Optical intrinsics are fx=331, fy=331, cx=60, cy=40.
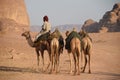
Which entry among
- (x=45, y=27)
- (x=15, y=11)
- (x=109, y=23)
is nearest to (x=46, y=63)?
(x=45, y=27)

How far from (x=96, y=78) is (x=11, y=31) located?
176ft

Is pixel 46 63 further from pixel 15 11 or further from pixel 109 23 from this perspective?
pixel 109 23

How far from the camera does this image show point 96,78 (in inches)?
470

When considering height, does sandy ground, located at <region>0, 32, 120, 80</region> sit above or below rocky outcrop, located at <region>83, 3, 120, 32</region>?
below

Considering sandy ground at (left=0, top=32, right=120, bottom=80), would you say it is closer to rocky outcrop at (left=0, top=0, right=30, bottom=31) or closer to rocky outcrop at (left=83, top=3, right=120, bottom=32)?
rocky outcrop at (left=83, top=3, right=120, bottom=32)

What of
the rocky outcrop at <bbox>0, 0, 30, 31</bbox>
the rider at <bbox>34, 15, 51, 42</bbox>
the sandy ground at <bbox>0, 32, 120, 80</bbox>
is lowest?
the sandy ground at <bbox>0, 32, 120, 80</bbox>

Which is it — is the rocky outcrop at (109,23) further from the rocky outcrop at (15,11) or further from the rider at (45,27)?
the rider at (45,27)

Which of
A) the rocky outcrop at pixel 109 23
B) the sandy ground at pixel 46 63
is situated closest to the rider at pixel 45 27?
the sandy ground at pixel 46 63

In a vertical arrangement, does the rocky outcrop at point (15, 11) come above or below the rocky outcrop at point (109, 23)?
above

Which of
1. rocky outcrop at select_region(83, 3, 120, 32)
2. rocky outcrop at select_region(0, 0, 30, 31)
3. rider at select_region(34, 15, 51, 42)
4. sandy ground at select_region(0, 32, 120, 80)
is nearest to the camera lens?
sandy ground at select_region(0, 32, 120, 80)

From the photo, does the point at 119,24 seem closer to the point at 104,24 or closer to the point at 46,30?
the point at 104,24

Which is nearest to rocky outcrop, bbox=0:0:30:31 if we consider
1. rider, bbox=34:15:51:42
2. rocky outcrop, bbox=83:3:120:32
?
rocky outcrop, bbox=83:3:120:32

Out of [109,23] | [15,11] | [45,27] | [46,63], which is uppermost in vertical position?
[15,11]

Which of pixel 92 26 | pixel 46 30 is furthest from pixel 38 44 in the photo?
pixel 92 26
